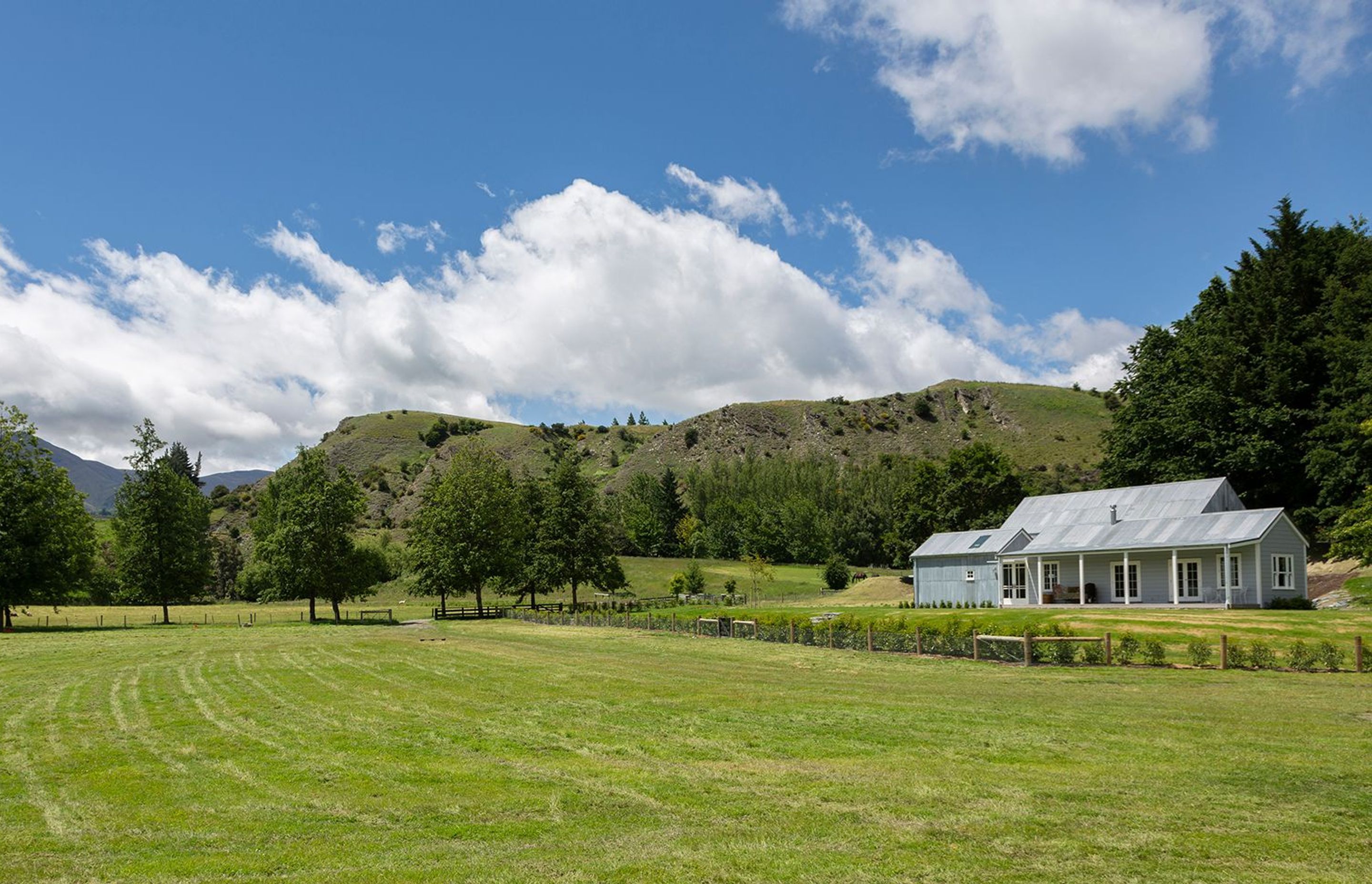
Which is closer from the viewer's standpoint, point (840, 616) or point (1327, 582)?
point (840, 616)

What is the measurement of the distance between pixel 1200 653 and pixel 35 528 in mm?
61057

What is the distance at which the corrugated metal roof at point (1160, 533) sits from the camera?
39.8 meters

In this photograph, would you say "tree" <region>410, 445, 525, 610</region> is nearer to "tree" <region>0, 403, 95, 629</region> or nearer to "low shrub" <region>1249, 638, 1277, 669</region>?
"tree" <region>0, 403, 95, 629</region>

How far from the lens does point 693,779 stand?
12.0m

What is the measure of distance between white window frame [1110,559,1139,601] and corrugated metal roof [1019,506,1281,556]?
4.19ft

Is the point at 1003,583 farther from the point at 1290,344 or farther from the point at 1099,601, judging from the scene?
the point at 1290,344

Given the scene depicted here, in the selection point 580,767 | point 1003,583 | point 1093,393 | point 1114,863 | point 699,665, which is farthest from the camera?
point 1093,393

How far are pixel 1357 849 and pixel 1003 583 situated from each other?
4410 cm

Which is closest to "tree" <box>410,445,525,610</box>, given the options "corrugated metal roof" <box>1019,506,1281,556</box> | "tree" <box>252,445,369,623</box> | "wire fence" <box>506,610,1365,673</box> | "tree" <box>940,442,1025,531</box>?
"tree" <box>252,445,369,623</box>

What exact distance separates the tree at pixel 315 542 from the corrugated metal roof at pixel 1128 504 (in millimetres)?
44479

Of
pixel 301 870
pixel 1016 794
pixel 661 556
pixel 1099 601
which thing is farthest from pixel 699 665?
pixel 661 556

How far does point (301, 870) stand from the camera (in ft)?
27.8

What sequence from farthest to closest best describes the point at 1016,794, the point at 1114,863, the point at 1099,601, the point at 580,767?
the point at 1099,601 < the point at 580,767 < the point at 1016,794 < the point at 1114,863

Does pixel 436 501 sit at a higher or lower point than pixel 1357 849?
higher
